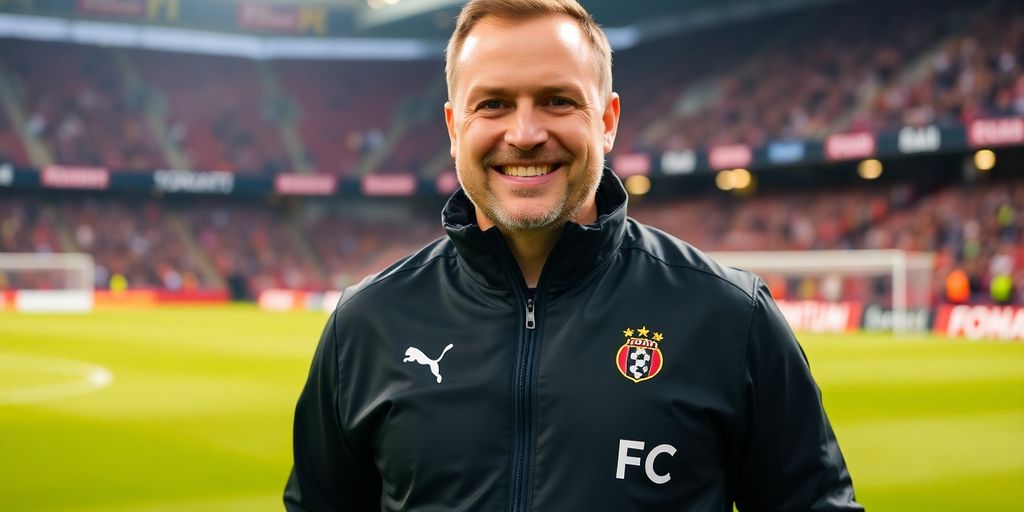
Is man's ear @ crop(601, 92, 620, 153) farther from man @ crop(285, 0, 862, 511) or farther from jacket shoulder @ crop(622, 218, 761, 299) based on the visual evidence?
jacket shoulder @ crop(622, 218, 761, 299)

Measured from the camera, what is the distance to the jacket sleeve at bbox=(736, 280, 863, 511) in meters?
2.51

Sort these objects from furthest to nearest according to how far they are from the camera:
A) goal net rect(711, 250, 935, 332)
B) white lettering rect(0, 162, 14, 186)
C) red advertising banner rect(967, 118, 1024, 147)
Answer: white lettering rect(0, 162, 14, 186)
red advertising banner rect(967, 118, 1024, 147)
goal net rect(711, 250, 935, 332)

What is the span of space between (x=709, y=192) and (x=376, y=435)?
39.3 metres

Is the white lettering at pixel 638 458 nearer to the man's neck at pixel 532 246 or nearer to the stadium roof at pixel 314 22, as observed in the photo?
the man's neck at pixel 532 246

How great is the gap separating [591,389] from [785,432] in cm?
48

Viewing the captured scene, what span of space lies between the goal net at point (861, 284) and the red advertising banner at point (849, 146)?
4.55m

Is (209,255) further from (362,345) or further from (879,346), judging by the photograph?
(362,345)

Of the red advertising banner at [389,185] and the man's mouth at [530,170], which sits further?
the red advertising banner at [389,185]

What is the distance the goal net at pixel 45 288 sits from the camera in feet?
118

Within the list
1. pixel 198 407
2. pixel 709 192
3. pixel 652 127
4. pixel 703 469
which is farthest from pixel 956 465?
pixel 652 127

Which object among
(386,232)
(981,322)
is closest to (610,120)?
(981,322)

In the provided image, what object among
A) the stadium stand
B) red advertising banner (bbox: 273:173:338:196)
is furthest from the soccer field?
red advertising banner (bbox: 273:173:338:196)

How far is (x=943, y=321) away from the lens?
24.0m

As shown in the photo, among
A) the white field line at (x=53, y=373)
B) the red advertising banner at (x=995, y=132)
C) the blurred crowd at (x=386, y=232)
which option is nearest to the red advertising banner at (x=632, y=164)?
the blurred crowd at (x=386, y=232)
